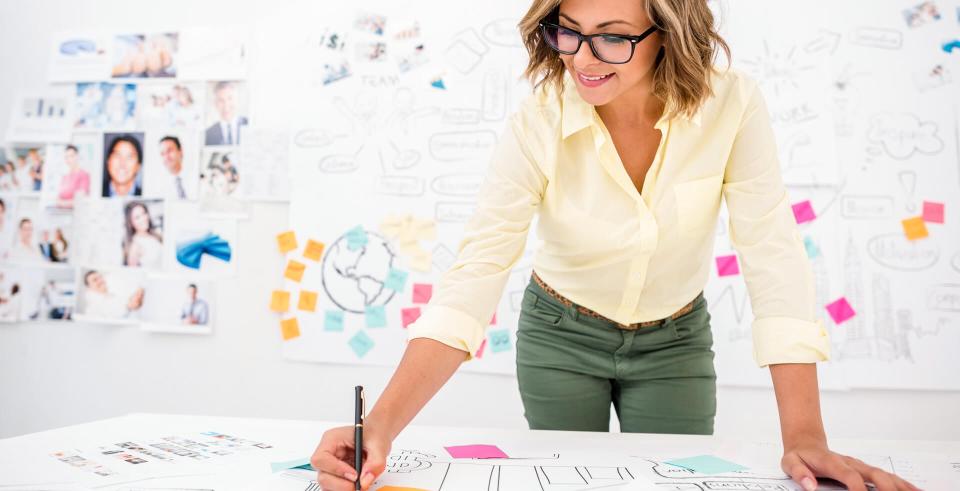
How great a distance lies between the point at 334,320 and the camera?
2.06 meters

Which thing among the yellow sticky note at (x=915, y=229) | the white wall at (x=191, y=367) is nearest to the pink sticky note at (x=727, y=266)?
the white wall at (x=191, y=367)

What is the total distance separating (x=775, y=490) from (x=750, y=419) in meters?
1.23

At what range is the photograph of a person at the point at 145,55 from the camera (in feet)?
7.22

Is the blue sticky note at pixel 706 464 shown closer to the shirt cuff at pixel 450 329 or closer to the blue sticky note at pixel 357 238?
the shirt cuff at pixel 450 329

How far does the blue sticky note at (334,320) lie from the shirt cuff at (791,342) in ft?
4.61

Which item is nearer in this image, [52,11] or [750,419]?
[750,419]

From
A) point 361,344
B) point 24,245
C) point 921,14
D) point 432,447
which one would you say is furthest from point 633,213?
point 24,245

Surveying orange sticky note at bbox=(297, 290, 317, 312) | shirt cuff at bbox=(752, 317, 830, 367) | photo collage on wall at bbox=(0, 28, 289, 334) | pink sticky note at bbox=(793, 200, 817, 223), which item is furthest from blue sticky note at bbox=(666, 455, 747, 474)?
photo collage on wall at bbox=(0, 28, 289, 334)

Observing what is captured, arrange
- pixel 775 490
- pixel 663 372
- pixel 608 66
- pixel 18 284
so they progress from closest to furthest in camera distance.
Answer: pixel 775 490 → pixel 608 66 → pixel 663 372 → pixel 18 284

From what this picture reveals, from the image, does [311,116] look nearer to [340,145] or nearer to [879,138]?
[340,145]

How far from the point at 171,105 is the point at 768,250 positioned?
195cm

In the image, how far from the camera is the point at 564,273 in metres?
1.11

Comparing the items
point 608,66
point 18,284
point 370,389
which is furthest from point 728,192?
point 18,284

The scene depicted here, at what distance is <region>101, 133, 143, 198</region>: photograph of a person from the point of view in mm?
2203
